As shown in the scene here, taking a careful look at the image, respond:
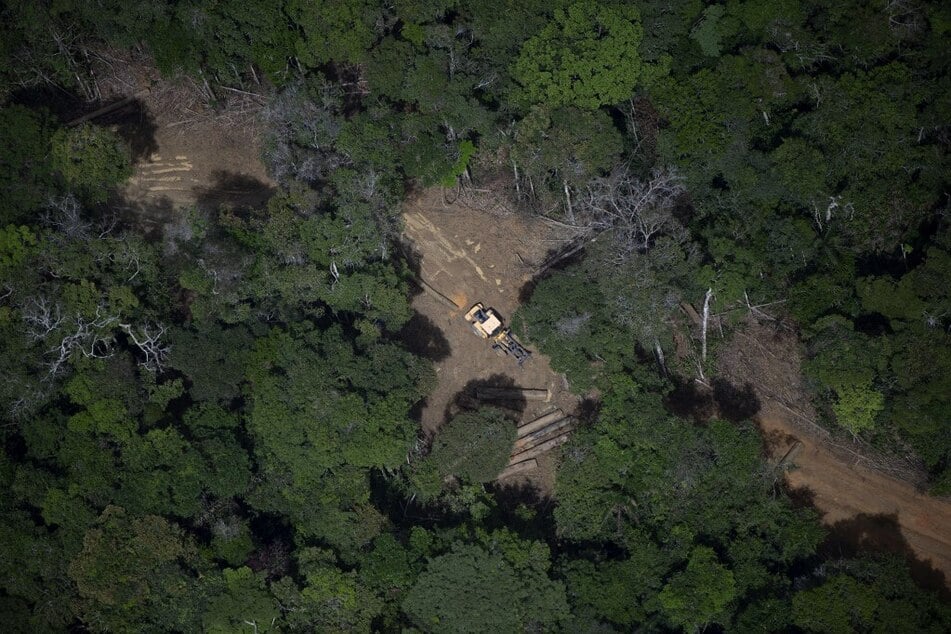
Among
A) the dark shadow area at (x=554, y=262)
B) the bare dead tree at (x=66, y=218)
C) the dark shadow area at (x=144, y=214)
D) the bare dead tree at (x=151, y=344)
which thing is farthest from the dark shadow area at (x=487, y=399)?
the bare dead tree at (x=66, y=218)

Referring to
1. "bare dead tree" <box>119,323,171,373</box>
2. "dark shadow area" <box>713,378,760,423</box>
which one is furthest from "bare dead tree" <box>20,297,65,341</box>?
"dark shadow area" <box>713,378,760,423</box>

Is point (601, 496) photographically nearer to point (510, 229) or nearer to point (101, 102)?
point (510, 229)

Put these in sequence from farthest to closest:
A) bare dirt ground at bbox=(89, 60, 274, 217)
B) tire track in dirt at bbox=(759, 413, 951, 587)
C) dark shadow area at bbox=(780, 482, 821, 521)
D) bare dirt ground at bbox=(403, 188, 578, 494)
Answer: bare dirt ground at bbox=(89, 60, 274, 217)
bare dirt ground at bbox=(403, 188, 578, 494)
dark shadow area at bbox=(780, 482, 821, 521)
tire track in dirt at bbox=(759, 413, 951, 587)

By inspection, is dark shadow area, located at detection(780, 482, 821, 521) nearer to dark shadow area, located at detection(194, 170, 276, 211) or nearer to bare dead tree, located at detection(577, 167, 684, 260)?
bare dead tree, located at detection(577, 167, 684, 260)

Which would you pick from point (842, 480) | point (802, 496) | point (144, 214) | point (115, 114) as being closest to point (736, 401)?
point (802, 496)

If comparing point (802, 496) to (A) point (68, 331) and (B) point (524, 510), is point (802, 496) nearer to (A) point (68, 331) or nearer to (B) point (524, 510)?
(B) point (524, 510)

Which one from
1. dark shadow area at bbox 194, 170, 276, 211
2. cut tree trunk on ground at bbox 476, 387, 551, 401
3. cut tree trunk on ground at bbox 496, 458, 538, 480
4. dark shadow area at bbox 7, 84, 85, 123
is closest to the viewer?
cut tree trunk on ground at bbox 496, 458, 538, 480
